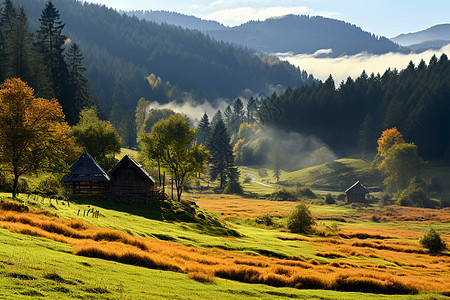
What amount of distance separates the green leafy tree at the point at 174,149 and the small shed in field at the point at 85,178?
1688 centimetres

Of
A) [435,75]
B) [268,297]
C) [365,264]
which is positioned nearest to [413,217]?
[365,264]

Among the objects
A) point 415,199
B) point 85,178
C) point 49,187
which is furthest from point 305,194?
point 49,187

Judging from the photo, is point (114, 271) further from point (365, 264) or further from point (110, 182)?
point (110, 182)

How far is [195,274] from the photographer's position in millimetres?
21703

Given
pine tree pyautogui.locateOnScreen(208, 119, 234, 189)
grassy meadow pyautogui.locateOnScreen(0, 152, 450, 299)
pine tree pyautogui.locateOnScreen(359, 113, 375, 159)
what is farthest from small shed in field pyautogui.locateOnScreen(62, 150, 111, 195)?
pine tree pyautogui.locateOnScreen(359, 113, 375, 159)

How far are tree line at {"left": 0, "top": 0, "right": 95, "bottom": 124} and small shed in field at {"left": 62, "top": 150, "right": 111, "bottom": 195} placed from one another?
33.8 metres

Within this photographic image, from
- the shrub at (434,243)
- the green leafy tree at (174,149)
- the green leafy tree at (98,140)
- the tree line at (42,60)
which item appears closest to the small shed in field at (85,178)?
the green leafy tree at (174,149)

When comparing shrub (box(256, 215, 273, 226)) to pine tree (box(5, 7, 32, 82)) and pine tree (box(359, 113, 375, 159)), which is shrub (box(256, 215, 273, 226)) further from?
pine tree (box(359, 113, 375, 159))

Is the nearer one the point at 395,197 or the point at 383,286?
the point at 383,286

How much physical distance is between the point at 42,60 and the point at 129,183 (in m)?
54.6

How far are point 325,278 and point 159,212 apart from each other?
104 ft

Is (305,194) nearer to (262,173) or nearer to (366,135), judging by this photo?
(262,173)

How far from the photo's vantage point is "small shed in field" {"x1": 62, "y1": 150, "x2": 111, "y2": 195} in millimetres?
51984

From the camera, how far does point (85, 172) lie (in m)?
52.5
